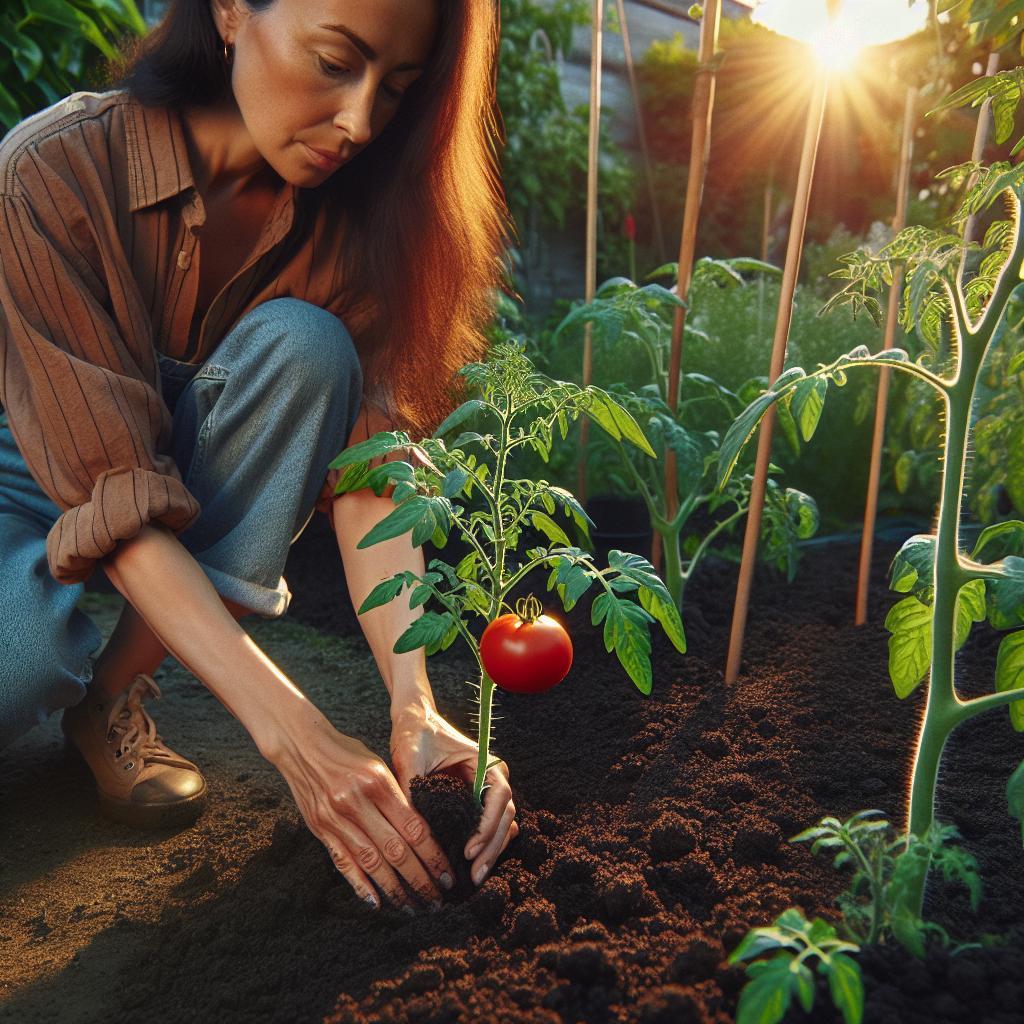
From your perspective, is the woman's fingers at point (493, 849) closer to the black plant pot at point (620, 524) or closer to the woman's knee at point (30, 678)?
the woman's knee at point (30, 678)

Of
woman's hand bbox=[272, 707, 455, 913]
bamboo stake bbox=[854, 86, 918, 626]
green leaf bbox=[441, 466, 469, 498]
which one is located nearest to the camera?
green leaf bbox=[441, 466, 469, 498]

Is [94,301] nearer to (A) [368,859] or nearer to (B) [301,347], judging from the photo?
(B) [301,347]

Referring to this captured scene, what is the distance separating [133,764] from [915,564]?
4.29 feet

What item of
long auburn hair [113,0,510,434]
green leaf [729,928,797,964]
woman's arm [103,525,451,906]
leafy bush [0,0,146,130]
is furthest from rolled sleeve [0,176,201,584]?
leafy bush [0,0,146,130]

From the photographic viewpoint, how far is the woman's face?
4.58ft

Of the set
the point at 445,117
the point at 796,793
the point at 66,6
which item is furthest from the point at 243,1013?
the point at 66,6

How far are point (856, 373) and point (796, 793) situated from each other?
2.49 m

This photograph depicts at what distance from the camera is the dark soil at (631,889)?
1.02m

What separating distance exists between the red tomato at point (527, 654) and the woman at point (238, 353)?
21 cm

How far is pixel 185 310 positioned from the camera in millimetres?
1722

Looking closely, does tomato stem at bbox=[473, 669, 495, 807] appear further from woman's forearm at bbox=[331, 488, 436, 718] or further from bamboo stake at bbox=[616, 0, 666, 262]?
bamboo stake at bbox=[616, 0, 666, 262]

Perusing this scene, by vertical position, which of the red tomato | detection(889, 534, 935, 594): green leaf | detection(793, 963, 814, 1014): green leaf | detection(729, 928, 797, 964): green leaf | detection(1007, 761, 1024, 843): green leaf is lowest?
detection(793, 963, 814, 1014): green leaf

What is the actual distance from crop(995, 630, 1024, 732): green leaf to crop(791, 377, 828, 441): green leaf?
1.02ft

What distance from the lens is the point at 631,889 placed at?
120cm
